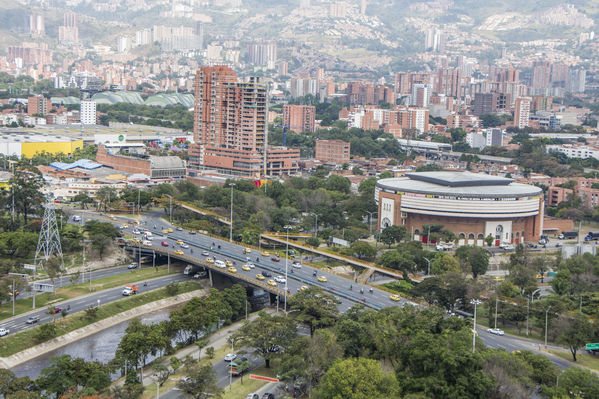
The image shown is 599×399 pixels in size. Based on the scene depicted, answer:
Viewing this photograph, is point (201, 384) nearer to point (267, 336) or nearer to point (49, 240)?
point (267, 336)

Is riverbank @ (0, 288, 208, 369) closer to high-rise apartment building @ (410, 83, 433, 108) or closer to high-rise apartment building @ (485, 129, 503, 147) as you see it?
high-rise apartment building @ (485, 129, 503, 147)

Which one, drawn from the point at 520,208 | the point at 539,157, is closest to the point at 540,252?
the point at 520,208

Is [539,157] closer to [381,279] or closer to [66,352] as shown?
[381,279]

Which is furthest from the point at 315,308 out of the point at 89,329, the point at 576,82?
the point at 576,82

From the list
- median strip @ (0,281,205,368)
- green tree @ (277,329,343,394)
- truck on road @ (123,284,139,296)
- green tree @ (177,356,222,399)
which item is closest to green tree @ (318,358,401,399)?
green tree @ (277,329,343,394)

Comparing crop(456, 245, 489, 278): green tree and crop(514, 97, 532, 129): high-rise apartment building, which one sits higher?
crop(514, 97, 532, 129): high-rise apartment building

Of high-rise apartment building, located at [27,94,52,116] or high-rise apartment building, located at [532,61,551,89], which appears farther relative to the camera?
high-rise apartment building, located at [532,61,551,89]

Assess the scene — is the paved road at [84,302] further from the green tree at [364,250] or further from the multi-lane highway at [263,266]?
the green tree at [364,250]
